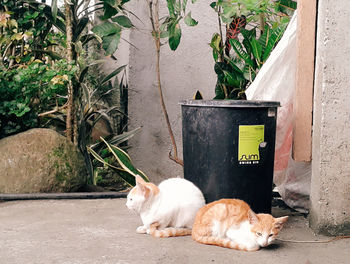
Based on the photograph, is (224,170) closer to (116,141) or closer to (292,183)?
(292,183)

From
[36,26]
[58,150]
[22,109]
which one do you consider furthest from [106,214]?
[36,26]

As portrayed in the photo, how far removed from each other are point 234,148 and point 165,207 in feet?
1.80

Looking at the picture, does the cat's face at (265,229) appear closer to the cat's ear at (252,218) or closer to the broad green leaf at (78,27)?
the cat's ear at (252,218)

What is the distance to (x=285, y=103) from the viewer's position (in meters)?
3.18

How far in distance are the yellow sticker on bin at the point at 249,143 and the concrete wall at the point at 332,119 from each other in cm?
34

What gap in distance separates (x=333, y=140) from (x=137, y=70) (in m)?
2.28

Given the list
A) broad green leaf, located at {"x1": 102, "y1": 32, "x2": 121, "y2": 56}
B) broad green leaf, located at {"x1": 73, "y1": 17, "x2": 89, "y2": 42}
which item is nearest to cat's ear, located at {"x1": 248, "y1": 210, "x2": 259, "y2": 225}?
broad green leaf, located at {"x1": 102, "y1": 32, "x2": 121, "y2": 56}

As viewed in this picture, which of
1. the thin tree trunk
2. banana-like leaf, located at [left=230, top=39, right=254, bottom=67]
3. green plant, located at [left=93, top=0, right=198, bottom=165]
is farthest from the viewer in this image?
the thin tree trunk

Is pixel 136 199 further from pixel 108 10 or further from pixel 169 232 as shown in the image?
pixel 108 10

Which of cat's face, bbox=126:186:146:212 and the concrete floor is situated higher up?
cat's face, bbox=126:186:146:212

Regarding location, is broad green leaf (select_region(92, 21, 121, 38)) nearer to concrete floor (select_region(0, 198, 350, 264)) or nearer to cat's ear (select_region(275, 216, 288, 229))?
concrete floor (select_region(0, 198, 350, 264))

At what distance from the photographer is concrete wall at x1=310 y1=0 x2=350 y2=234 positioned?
2.64 m

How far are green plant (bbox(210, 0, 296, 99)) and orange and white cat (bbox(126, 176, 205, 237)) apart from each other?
49.4 inches

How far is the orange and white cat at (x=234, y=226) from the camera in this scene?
96.3 inches
